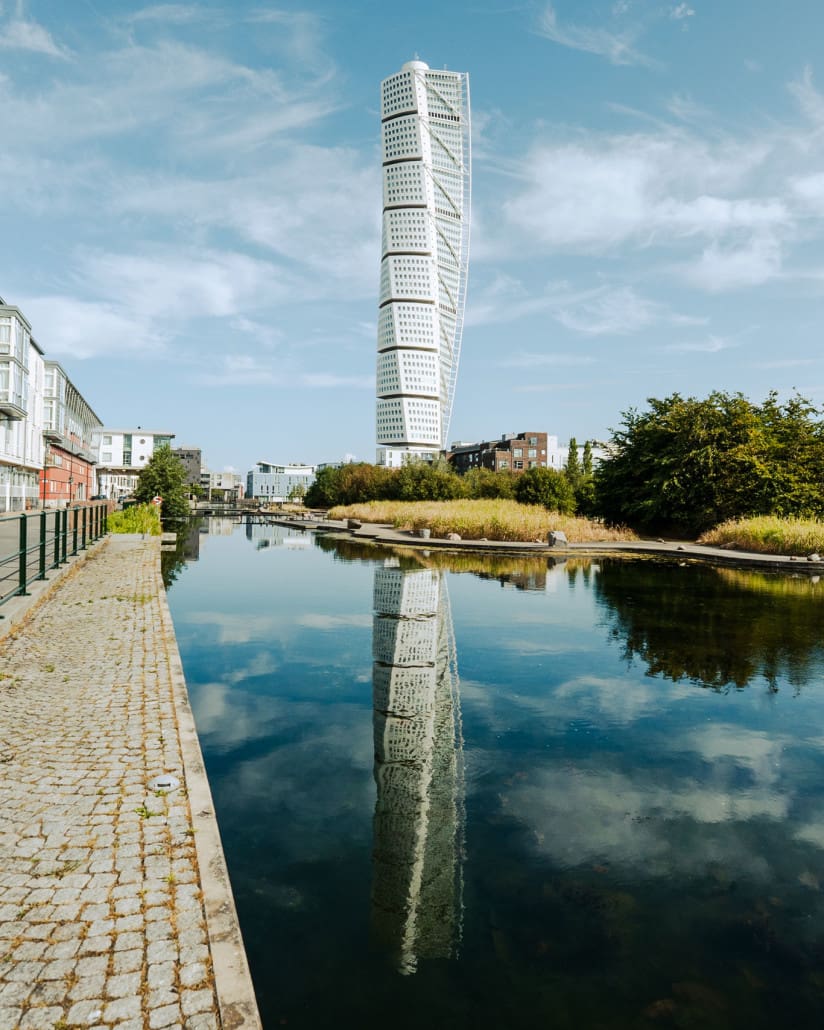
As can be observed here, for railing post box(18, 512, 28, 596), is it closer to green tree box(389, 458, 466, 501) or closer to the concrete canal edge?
the concrete canal edge

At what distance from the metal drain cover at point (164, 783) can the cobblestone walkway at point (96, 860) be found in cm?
8

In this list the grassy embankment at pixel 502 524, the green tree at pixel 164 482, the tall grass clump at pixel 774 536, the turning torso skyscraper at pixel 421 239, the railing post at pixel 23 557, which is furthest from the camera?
the turning torso skyscraper at pixel 421 239

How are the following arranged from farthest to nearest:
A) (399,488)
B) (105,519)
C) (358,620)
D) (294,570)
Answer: (399,488) < (105,519) < (294,570) < (358,620)

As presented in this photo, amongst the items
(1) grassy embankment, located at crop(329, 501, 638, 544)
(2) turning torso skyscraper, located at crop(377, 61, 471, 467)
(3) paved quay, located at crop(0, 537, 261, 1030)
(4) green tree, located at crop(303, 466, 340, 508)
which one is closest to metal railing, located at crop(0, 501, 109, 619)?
(3) paved quay, located at crop(0, 537, 261, 1030)

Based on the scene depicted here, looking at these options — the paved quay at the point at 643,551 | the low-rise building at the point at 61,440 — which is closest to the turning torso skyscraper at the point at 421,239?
the low-rise building at the point at 61,440

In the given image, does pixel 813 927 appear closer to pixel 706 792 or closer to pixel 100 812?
pixel 706 792

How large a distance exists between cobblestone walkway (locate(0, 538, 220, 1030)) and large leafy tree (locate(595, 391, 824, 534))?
33.0 metres

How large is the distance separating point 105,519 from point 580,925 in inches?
1352

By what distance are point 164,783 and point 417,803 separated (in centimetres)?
186

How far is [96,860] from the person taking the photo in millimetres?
3959

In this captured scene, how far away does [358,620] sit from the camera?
42.6 ft

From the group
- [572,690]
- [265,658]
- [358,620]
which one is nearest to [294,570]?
[358,620]

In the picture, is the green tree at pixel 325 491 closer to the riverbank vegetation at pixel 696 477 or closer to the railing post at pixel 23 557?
the riverbank vegetation at pixel 696 477

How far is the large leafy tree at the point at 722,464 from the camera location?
34781mm
